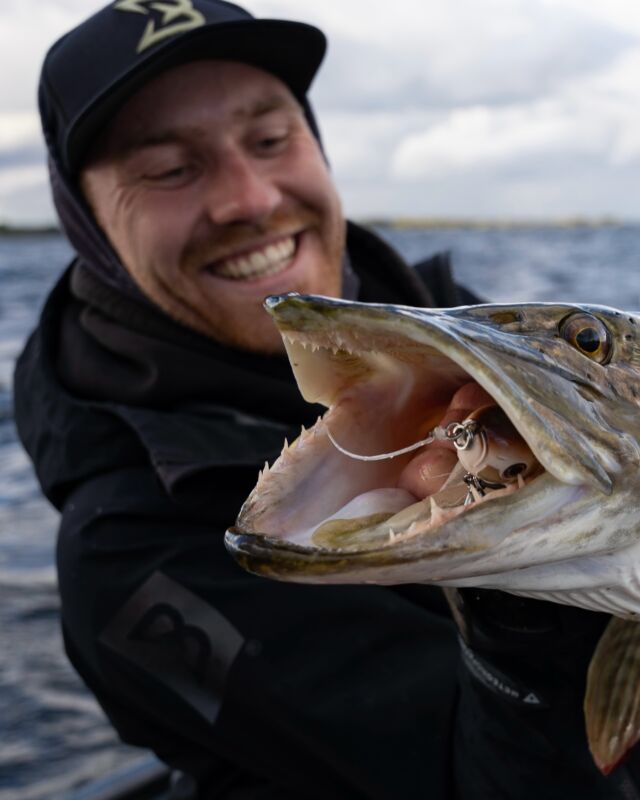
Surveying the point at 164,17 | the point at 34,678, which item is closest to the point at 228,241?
the point at 164,17

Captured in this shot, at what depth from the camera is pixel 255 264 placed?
10.7 ft

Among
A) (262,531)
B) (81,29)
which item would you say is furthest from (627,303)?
(262,531)

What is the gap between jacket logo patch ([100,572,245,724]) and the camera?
2.52 metres

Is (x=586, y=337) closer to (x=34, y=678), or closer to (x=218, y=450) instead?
(x=218, y=450)

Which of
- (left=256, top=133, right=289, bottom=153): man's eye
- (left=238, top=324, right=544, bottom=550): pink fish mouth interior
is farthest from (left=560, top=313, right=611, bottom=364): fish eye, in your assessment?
(left=256, top=133, right=289, bottom=153): man's eye

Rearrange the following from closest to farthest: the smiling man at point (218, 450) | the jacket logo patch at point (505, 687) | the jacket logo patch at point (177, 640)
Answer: the jacket logo patch at point (505, 687) → the smiling man at point (218, 450) → the jacket logo patch at point (177, 640)

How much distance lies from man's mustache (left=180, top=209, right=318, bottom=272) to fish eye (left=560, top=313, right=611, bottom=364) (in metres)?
1.66

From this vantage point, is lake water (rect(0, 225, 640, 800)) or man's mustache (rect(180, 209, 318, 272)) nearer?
man's mustache (rect(180, 209, 318, 272))

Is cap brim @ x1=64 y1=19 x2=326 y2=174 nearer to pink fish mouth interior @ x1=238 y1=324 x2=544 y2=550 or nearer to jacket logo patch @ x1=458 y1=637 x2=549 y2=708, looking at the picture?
pink fish mouth interior @ x1=238 y1=324 x2=544 y2=550

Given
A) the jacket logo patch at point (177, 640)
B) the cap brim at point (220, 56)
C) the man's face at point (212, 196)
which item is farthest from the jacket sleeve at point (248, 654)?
the cap brim at point (220, 56)

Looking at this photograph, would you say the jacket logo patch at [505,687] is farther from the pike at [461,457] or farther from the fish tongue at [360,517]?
the fish tongue at [360,517]

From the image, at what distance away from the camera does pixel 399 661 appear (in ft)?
7.98

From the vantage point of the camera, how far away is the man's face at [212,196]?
3148 millimetres

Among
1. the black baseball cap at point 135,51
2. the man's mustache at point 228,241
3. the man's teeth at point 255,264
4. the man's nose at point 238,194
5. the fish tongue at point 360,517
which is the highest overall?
the black baseball cap at point 135,51
